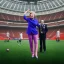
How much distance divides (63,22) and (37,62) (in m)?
16.3

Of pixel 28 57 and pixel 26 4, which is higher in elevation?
pixel 26 4

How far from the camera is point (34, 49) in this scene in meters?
4.85

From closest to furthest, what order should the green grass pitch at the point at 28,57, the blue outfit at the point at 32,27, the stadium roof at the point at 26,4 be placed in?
the green grass pitch at the point at 28,57 → the blue outfit at the point at 32,27 → the stadium roof at the point at 26,4

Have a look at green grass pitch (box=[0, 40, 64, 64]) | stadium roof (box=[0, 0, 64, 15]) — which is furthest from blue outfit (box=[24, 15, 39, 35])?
stadium roof (box=[0, 0, 64, 15])

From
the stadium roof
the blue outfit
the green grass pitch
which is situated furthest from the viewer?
the stadium roof

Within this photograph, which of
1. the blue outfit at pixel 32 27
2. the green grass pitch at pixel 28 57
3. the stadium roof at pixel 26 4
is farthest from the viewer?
the stadium roof at pixel 26 4

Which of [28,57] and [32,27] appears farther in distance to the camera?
[28,57]

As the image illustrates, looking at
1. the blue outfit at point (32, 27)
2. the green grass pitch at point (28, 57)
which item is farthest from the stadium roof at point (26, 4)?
the blue outfit at point (32, 27)

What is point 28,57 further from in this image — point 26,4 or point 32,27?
point 26,4

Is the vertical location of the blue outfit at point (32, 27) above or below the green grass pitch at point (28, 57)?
above

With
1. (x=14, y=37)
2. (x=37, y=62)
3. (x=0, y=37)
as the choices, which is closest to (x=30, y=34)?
(x=37, y=62)

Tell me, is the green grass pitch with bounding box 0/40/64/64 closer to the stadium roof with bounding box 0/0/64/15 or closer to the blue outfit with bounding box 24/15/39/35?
the blue outfit with bounding box 24/15/39/35

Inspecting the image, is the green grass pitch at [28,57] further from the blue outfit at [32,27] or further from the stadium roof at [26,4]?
the stadium roof at [26,4]

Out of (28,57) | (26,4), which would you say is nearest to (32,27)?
(28,57)
